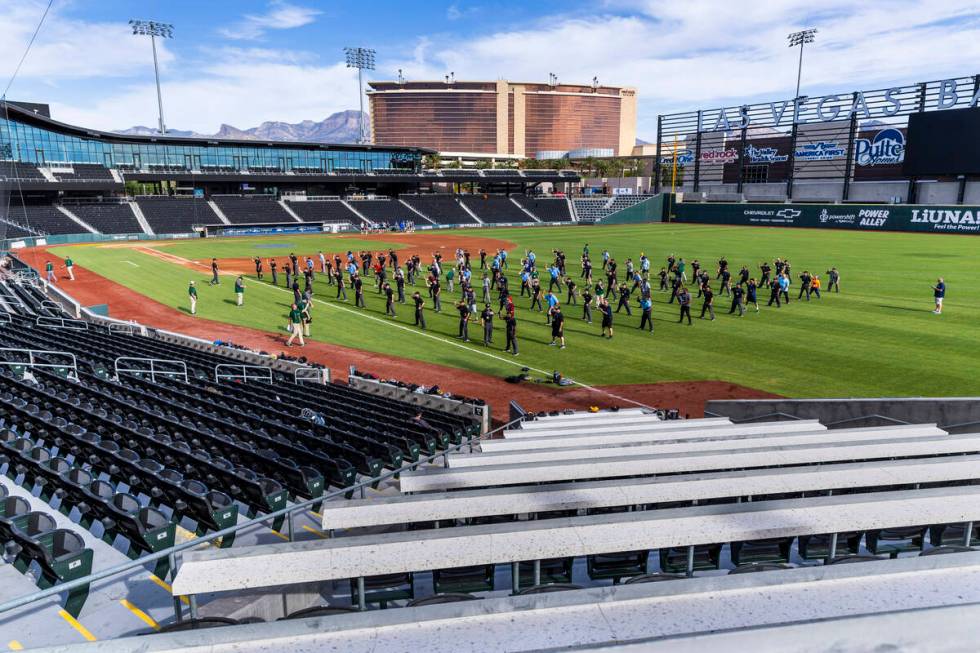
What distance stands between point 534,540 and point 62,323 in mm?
25537

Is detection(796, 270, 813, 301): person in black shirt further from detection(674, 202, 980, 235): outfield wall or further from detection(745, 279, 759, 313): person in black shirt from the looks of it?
detection(674, 202, 980, 235): outfield wall

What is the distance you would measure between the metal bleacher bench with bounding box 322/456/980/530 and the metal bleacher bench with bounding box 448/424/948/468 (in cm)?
164

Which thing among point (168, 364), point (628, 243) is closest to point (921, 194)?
point (628, 243)

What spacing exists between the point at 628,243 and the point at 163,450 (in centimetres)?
5082

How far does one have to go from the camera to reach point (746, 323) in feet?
83.5

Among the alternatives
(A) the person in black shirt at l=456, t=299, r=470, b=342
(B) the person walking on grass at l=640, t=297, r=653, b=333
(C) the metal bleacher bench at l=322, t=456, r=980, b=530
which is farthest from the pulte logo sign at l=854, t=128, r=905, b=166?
(C) the metal bleacher bench at l=322, t=456, r=980, b=530

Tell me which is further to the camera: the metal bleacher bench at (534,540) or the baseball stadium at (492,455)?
the metal bleacher bench at (534,540)

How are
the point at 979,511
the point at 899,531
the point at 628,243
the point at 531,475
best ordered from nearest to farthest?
the point at 979,511
the point at 899,531
the point at 531,475
the point at 628,243

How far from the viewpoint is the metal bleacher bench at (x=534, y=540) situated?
4348mm

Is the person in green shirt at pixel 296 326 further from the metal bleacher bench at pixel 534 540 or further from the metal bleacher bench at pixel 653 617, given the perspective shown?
the metal bleacher bench at pixel 653 617

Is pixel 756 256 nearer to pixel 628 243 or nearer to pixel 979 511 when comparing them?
pixel 628 243

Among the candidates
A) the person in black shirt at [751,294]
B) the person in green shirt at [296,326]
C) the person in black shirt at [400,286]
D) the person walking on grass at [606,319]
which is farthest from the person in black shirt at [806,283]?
the person in green shirt at [296,326]

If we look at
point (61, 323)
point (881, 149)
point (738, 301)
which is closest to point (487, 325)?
point (738, 301)

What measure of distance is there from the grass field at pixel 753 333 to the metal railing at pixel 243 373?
5275mm
